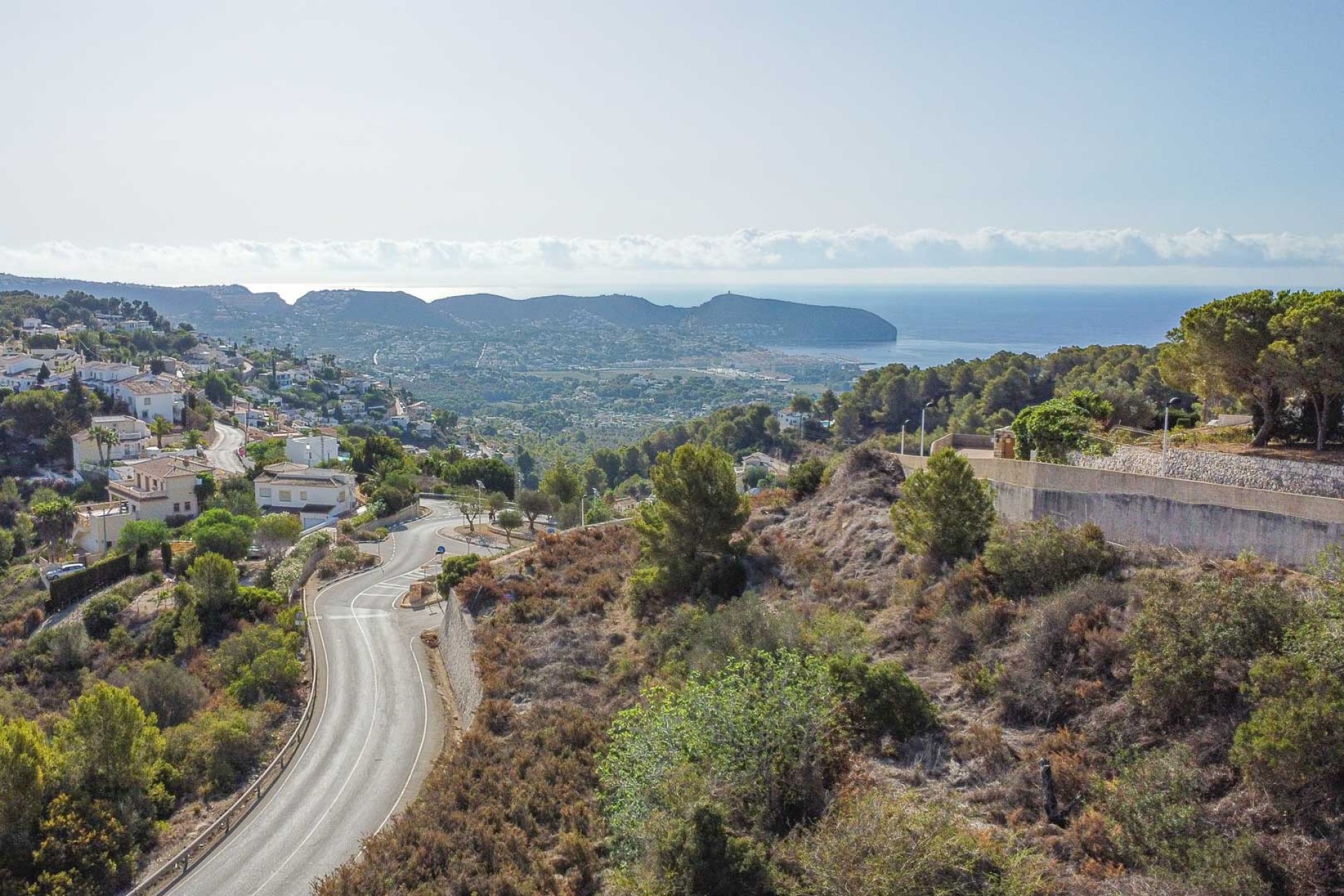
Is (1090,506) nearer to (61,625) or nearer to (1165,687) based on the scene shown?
(1165,687)

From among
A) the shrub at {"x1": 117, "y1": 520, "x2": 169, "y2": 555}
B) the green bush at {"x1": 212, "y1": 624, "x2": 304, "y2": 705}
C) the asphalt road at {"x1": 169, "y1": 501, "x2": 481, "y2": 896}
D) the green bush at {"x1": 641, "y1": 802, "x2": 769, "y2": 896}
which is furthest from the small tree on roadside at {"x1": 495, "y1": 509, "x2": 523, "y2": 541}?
the green bush at {"x1": 641, "y1": 802, "x2": 769, "y2": 896}

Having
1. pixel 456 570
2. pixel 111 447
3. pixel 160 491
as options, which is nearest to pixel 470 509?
pixel 456 570

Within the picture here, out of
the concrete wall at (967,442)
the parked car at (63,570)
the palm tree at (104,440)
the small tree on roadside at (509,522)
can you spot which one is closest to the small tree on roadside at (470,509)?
the small tree on roadside at (509,522)

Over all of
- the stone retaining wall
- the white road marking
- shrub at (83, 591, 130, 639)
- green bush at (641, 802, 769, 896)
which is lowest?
shrub at (83, 591, 130, 639)

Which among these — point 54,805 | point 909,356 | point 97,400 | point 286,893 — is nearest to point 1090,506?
point 286,893

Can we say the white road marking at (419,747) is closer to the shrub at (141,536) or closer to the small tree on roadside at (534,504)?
the small tree on roadside at (534,504)

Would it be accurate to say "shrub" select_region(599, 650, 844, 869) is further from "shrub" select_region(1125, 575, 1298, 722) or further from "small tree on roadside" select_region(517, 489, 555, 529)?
"small tree on roadside" select_region(517, 489, 555, 529)
